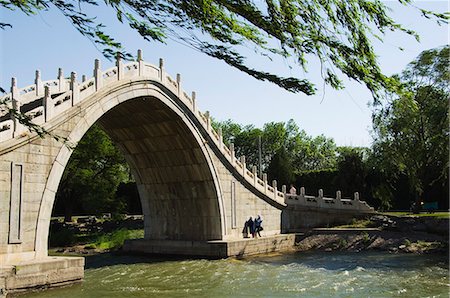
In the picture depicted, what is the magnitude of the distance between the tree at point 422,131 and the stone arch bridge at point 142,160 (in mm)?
7139

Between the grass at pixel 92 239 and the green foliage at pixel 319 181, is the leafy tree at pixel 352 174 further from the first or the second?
the grass at pixel 92 239

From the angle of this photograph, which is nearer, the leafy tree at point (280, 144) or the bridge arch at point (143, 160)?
the bridge arch at point (143, 160)

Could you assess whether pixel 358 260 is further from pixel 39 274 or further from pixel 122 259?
pixel 39 274

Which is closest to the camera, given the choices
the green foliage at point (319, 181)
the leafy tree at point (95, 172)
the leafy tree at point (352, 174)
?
the leafy tree at point (95, 172)

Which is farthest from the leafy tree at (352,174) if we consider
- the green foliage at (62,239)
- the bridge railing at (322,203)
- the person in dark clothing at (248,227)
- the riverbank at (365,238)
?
the green foliage at (62,239)

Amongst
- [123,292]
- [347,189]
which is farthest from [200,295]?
[347,189]

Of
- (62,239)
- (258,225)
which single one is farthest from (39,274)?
(62,239)

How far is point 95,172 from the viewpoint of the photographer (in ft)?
101

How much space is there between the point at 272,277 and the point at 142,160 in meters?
10.5

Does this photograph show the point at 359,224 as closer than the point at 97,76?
No

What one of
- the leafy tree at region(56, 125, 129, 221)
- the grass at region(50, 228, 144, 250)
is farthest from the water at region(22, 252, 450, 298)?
the leafy tree at region(56, 125, 129, 221)

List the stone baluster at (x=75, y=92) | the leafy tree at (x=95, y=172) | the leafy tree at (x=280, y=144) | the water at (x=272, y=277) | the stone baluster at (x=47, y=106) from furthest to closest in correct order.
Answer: the leafy tree at (x=280, y=144), the leafy tree at (x=95, y=172), the stone baluster at (x=75, y=92), the stone baluster at (x=47, y=106), the water at (x=272, y=277)

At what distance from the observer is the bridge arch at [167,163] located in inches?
824

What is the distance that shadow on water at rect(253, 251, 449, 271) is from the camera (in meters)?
17.7
